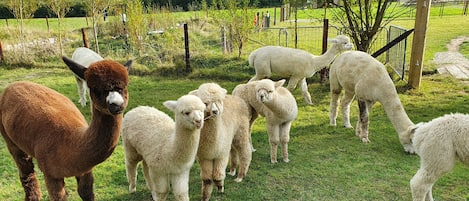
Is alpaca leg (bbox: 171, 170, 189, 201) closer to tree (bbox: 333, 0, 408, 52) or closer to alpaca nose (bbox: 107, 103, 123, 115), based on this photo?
alpaca nose (bbox: 107, 103, 123, 115)

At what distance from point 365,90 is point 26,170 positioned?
439 centimetres

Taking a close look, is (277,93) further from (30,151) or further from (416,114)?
(416,114)

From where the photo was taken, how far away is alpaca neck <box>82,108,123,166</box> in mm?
2354

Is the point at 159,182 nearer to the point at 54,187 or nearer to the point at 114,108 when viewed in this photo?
the point at 54,187

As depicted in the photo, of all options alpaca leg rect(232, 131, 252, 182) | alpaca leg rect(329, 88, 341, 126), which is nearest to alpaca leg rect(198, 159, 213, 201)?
alpaca leg rect(232, 131, 252, 182)

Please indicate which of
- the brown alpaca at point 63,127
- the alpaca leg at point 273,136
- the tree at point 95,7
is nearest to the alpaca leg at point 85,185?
the brown alpaca at point 63,127

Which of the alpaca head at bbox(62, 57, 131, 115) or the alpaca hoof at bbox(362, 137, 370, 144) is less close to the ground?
the alpaca head at bbox(62, 57, 131, 115)

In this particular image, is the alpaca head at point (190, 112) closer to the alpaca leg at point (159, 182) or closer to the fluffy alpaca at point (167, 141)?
the fluffy alpaca at point (167, 141)

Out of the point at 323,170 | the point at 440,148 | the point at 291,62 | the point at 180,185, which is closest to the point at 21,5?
the point at 291,62

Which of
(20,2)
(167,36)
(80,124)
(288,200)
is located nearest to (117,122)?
(80,124)

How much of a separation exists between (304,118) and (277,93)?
2402mm

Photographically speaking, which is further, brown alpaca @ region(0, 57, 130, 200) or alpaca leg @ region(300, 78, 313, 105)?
alpaca leg @ region(300, 78, 313, 105)

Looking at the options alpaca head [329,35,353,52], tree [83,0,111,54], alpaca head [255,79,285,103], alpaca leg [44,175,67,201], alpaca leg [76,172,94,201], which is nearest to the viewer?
alpaca leg [44,175,67,201]

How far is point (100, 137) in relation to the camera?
242 centimetres
